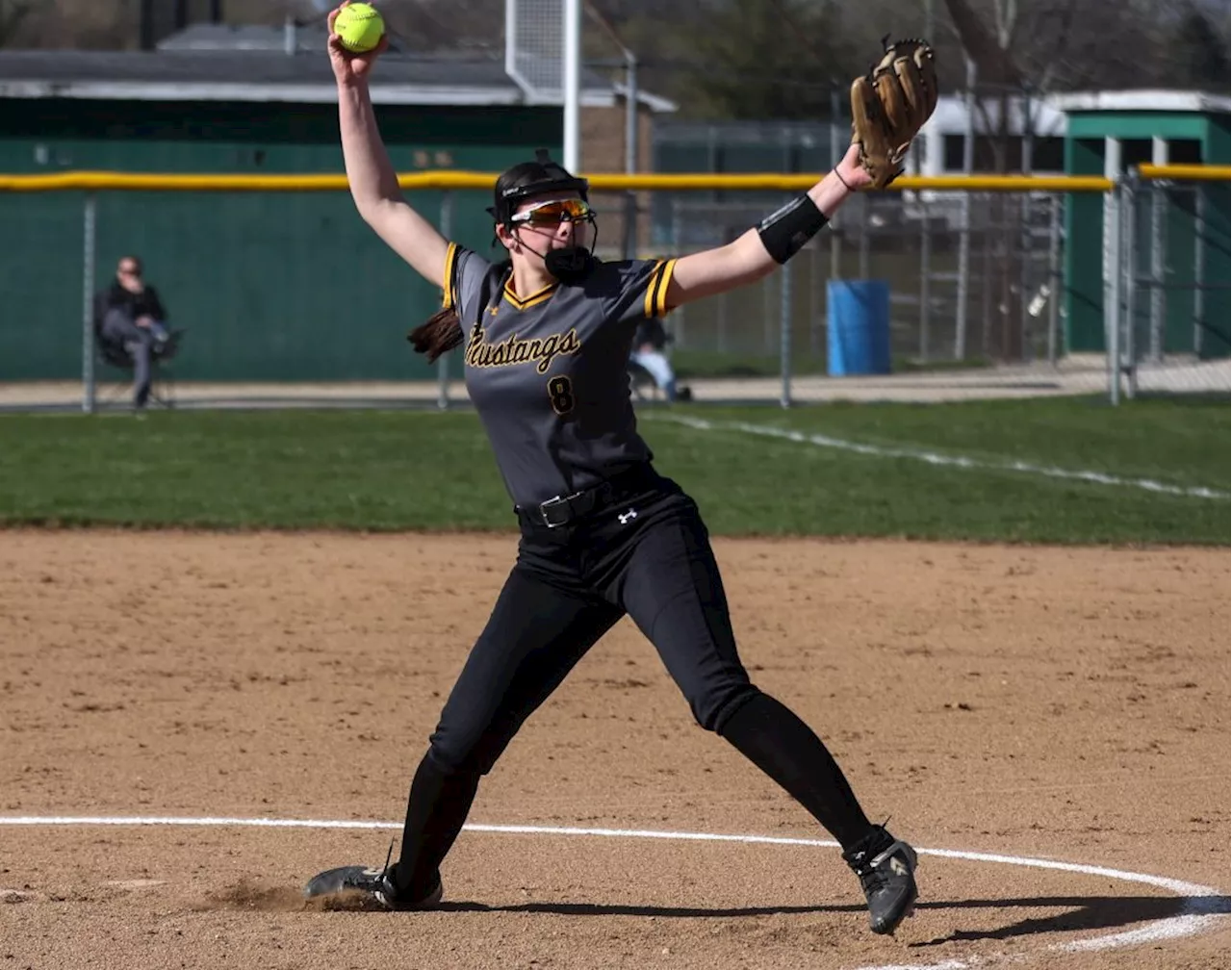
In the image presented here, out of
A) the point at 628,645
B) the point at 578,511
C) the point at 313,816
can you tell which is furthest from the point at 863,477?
the point at 578,511

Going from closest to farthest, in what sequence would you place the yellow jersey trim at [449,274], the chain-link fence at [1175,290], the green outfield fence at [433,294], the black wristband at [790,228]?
the black wristband at [790,228], the yellow jersey trim at [449,274], the chain-link fence at [1175,290], the green outfield fence at [433,294]

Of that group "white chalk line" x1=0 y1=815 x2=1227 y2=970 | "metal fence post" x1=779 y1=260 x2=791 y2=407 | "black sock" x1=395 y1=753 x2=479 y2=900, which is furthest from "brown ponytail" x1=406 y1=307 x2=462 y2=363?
→ "metal fence post" x1=779 y1=260 x2=791 y2=407

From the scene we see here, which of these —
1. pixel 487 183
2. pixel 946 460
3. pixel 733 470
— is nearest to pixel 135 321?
pixel 487 183

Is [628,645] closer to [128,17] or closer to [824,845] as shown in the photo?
[824,845]

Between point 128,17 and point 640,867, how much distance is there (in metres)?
51.1

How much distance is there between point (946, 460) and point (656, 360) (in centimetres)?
498

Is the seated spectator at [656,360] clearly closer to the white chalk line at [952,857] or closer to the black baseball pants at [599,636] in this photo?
the white chalk line at [952,857]

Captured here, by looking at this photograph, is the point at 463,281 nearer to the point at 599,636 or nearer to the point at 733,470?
the point at 599,636

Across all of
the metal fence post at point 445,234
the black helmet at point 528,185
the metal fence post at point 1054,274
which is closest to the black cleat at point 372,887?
the black helmet at point 528,185

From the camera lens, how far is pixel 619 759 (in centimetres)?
707

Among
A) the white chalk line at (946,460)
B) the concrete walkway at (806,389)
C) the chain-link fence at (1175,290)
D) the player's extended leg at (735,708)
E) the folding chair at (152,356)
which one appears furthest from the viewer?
the concrete walkway at (806,389)

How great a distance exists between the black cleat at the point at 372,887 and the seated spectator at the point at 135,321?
575 inches

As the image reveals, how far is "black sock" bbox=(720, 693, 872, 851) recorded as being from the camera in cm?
454

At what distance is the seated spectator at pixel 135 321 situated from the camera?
1917cm
